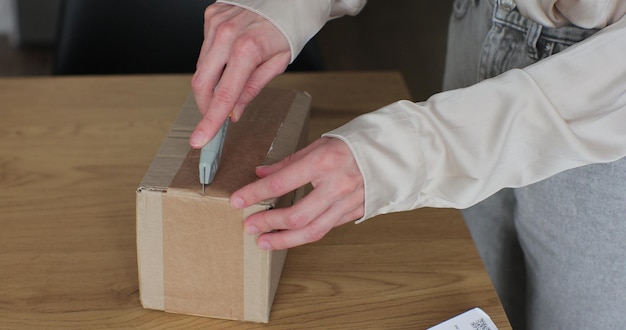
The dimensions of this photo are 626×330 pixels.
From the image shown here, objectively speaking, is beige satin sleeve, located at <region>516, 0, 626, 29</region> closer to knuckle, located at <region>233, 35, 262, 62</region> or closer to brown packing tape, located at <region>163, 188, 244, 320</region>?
knuckle, located at <region>233, 35, 262, 62</region>

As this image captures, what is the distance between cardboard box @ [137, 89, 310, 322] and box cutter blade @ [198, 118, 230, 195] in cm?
1

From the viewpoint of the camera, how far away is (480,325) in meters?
0.86

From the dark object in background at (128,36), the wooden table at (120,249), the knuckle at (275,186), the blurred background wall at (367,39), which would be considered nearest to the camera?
the knuckle at (275,186)

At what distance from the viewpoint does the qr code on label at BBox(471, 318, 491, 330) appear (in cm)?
86

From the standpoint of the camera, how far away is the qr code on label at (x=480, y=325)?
2.81 feet

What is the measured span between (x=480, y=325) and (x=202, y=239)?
31 cm

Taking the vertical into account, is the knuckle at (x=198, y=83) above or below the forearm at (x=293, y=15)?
below

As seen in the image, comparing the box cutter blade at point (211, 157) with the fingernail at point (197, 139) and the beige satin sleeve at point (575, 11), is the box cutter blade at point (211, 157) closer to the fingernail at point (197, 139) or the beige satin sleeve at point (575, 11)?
the fingernail at point (197, 139)

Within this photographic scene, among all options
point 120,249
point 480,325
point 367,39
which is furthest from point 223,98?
point 367,39

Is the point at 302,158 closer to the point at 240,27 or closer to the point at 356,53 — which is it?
the point at 240,27

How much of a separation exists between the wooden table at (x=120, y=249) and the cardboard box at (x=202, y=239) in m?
0.03

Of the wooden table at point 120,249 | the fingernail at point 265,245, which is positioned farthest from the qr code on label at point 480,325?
the fingernail at point 265,245

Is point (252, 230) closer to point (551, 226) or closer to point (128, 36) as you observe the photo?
point (551, 226)

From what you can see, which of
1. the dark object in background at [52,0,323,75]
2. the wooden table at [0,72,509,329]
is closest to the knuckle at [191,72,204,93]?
the wooden table at [0,72,509,329]
